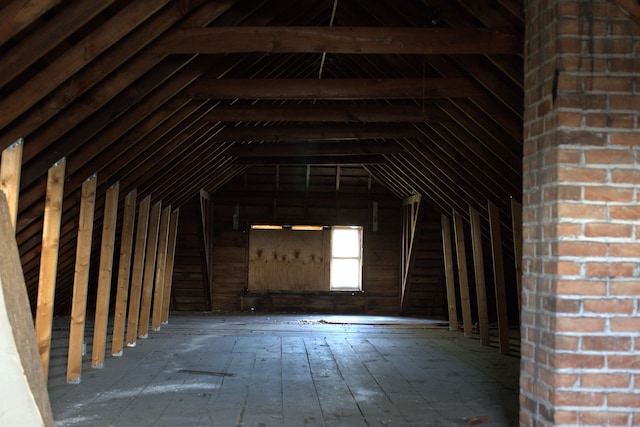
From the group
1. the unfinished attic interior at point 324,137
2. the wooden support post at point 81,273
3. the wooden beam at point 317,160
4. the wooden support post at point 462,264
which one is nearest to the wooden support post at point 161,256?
the unfinished attic interior at point 324,137

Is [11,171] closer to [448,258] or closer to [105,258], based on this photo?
[105,258]

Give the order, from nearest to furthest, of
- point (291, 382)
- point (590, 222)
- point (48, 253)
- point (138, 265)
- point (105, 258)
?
point (590, 222) → point (48, 253) → point (291, 382) → point (105, 258) → point (138, 265)

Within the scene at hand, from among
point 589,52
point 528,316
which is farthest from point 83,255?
point 589,52

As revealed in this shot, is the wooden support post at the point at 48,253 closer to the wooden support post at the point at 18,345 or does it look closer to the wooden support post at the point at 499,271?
the wooden support post at the point at 18,345

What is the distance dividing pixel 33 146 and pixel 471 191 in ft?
17.6

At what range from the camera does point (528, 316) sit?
12.4 feet

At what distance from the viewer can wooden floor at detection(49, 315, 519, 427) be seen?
5059 mm

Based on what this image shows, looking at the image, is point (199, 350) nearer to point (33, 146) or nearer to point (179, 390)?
point (179, 390)

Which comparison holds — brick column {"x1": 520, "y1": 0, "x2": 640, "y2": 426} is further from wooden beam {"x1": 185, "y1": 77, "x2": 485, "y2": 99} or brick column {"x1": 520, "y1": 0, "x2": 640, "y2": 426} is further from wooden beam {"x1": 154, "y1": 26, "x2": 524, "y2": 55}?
wooden beam {"x1": 185, "y1": 77, "x2": 485, "y2": 99}

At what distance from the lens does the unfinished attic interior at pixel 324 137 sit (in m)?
3.48

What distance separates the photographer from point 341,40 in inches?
200

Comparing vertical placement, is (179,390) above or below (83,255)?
below

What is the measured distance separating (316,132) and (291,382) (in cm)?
370

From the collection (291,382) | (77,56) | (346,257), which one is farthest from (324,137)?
(346,257)
